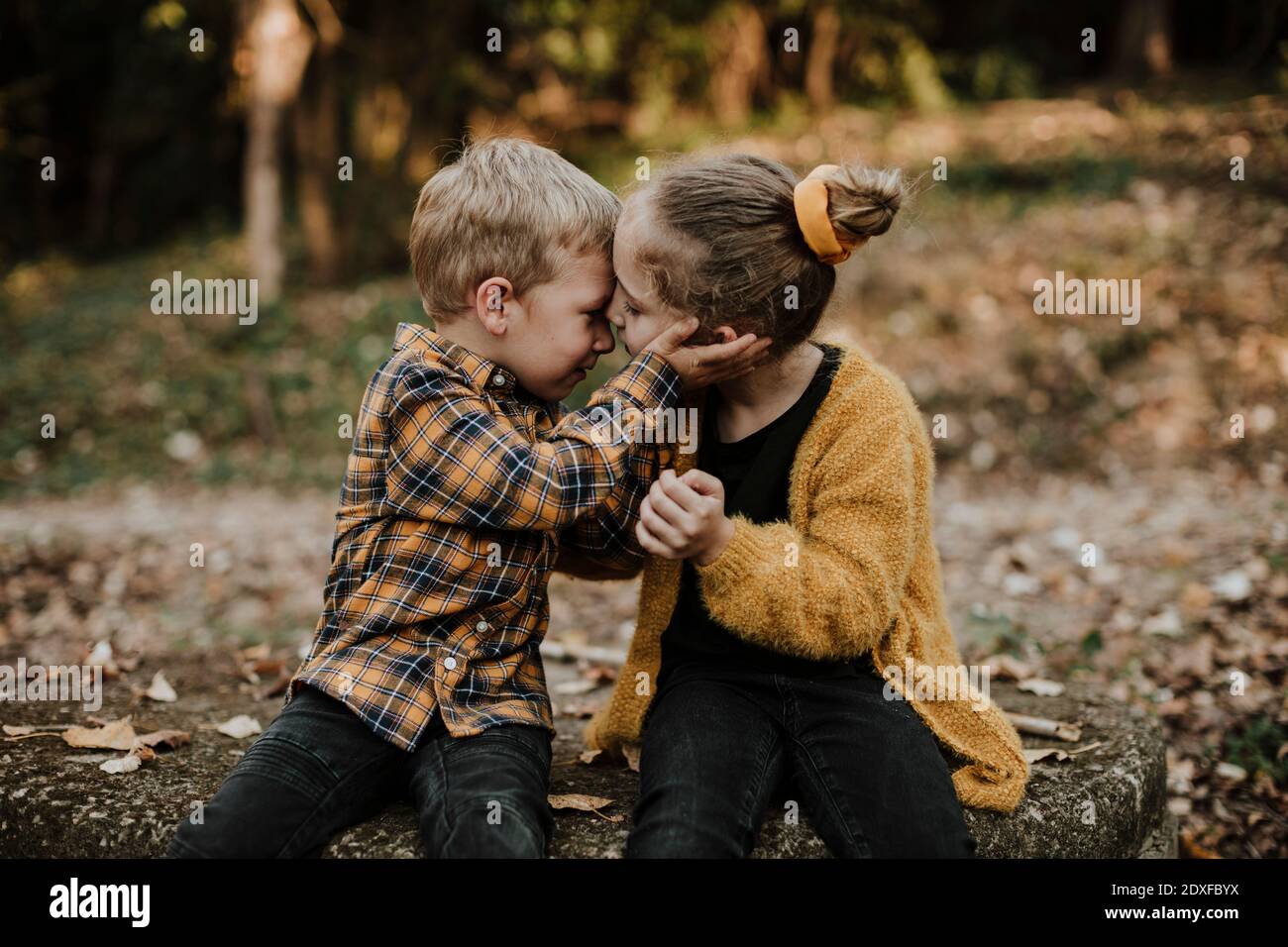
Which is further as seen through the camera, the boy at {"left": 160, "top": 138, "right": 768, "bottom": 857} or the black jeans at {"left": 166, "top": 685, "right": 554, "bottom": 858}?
the boy at {"left": 160, "top": 138, "right": 768, "bottom": 857}

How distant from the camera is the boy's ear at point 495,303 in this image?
7.80 feet

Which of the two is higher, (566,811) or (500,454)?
(500,454)

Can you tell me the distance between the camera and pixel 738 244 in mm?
2277

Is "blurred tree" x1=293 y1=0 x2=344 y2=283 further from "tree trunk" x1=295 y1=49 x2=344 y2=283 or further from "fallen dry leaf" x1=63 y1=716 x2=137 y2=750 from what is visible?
"fallen dry leaf" x1=63 y1=716 x2=137 y2=750

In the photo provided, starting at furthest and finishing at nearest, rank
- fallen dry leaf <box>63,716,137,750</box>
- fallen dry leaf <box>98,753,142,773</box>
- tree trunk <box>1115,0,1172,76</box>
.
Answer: tree trunk <box>1115,0,1172,76</box> → fallen dry leaf <box>63,716,137,750</box> → fallen dry leaf <box>98,753,142,773</box>

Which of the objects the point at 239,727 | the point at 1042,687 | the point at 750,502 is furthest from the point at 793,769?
the point at 239,727

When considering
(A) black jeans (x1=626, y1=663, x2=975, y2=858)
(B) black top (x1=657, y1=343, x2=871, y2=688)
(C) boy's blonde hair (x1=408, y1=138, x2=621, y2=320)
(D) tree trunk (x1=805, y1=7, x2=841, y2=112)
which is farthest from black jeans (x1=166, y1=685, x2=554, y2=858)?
(D) tree trunk (x1=805, y1=7, x2=841, y2=112)

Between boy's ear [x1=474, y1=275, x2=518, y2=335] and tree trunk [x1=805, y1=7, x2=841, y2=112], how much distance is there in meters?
13.3

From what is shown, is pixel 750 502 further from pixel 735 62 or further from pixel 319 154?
pixel 735 62

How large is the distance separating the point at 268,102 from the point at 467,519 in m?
10.1

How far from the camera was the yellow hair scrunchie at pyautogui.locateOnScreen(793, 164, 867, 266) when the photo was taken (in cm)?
223
